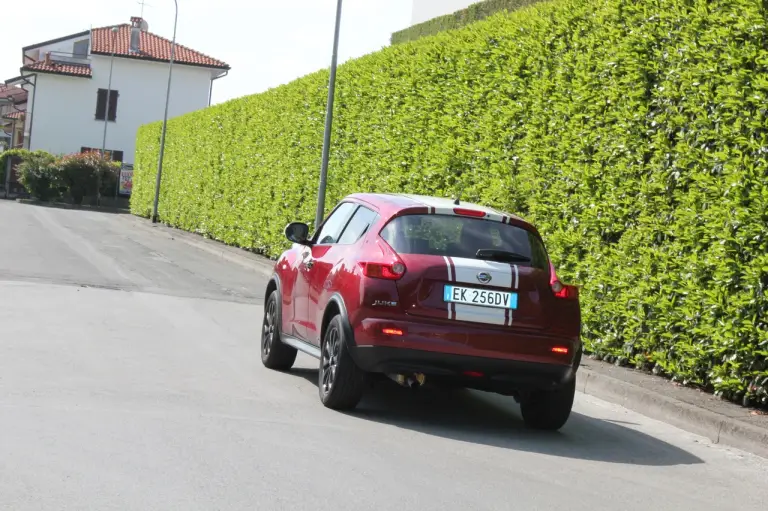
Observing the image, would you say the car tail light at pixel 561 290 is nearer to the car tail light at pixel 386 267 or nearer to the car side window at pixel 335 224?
the car tail light at pixel 386 267

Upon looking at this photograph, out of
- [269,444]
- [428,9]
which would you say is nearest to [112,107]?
[428,9]

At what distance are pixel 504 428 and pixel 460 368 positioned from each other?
0.96 metres

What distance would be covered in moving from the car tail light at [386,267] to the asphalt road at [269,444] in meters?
1.02

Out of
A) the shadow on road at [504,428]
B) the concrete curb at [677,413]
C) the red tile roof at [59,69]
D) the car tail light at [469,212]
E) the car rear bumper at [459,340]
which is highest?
the red tile roof at [59,69]

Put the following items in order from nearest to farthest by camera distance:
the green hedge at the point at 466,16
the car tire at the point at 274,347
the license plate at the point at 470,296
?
the license plate at the point at 470,296 < the car tire at the point at 274,347 < the green hedge at the point at 466,16

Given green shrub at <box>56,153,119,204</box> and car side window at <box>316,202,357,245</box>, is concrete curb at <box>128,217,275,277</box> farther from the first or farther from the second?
green shrub at <box>56,153,119,204</box>

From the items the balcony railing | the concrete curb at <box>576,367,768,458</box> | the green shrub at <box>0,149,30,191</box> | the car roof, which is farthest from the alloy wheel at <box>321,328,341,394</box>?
the balcony railing

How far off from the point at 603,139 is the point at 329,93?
34.6 ft

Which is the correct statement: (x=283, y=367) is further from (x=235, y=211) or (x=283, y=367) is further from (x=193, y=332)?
(x=235, y=211)

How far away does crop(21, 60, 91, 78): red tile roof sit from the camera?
76.4 metres

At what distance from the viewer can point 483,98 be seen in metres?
14.9

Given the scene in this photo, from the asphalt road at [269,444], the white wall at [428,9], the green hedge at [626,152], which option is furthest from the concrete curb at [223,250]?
the white wall at [428,9]

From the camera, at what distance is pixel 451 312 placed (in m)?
8.01

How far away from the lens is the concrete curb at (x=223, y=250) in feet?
80.1
